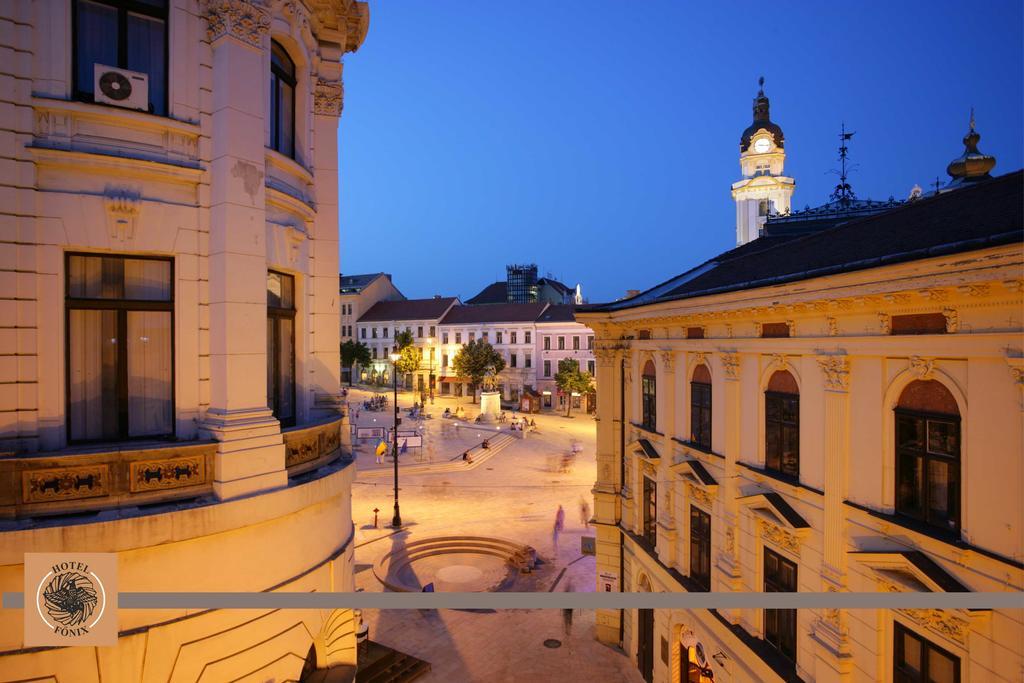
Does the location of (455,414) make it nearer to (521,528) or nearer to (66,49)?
(521,528)

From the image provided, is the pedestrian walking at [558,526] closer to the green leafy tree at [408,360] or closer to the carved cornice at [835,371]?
the carved cornice at [835,371]

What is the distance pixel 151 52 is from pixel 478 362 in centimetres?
6044

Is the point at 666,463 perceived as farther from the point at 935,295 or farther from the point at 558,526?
the point at 558,526

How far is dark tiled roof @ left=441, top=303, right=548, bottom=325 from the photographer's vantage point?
7262 cm

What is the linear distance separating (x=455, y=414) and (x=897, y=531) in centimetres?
5358

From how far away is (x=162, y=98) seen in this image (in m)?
7.56

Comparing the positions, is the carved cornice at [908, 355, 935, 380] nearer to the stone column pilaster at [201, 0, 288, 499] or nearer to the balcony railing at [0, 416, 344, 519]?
the stone column pilaster at [201, 0, 288, 499]

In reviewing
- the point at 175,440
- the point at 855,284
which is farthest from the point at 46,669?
the point at 855,284

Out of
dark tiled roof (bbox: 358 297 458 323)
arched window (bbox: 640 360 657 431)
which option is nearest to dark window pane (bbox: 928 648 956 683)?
arched window (bbox: 640 360 657 431)

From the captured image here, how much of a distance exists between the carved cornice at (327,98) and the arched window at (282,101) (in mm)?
939

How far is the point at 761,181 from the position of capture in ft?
209

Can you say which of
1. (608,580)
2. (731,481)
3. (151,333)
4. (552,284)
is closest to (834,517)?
(731,481)

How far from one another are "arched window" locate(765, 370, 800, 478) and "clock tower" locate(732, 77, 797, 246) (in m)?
58.1
